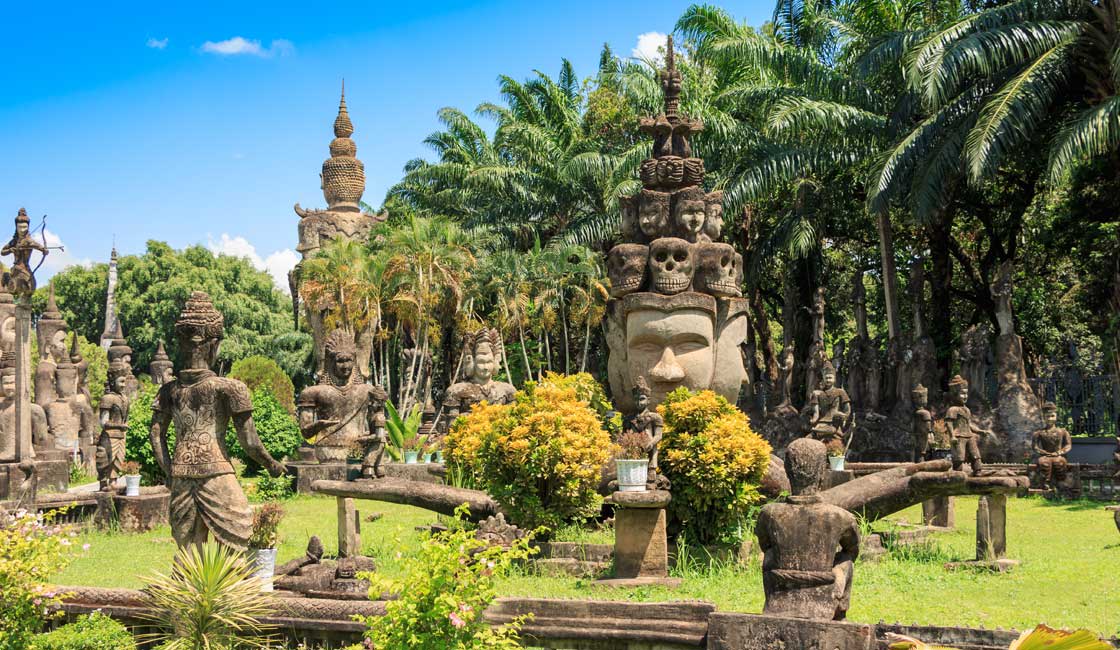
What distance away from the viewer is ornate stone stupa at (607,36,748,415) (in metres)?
11.8

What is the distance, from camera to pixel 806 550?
552cm

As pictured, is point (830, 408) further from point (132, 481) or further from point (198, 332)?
point (198, 332)

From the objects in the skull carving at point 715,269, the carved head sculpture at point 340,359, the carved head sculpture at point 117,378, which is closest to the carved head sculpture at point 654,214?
the skull carving at point 715,269

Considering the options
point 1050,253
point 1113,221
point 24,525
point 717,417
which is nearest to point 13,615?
point 24,525

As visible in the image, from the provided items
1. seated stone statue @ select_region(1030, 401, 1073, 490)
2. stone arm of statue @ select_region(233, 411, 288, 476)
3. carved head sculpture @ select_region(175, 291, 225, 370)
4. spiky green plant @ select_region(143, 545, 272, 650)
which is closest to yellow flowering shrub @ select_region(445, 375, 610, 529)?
stone arm of statue @ select_region(233, 411, 288, 476)

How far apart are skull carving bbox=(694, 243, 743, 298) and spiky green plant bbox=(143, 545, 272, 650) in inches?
274

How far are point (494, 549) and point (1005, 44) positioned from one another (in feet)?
48.7

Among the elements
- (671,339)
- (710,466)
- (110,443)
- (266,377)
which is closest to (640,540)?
(710,466)

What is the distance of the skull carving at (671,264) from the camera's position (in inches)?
464

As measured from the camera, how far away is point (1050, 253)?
2519cm

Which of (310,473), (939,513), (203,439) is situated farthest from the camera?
(310,473)

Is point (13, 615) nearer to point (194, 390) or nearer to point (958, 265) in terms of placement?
point (194, 390)

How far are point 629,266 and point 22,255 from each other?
25.4 feet

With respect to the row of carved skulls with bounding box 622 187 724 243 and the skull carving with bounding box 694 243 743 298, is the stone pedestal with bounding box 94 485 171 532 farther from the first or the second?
the skull carving with bounding box 694 243 743 298
